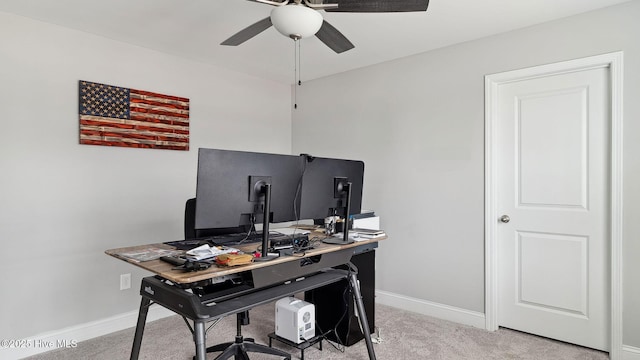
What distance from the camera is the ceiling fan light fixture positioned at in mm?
1726

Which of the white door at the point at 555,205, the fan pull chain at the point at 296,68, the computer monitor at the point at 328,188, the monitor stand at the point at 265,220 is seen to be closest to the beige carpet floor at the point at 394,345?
the white door at the point at 555,205

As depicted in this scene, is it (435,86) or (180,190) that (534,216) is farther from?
(180,190)

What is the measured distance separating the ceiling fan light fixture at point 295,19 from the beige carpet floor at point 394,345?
2.14 m

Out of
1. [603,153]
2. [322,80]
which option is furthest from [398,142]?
[603,153]

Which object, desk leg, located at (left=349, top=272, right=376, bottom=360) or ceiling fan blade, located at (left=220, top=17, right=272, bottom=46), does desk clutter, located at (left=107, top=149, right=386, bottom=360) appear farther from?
ceiling fan blade, located at (left=220, top=17, right=272, bottom=46)

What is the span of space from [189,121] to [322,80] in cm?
161

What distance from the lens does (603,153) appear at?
254 centimetres

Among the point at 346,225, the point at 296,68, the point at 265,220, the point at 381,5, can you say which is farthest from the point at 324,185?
the point at 296,68

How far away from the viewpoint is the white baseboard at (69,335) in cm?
252

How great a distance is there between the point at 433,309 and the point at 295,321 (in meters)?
1.47

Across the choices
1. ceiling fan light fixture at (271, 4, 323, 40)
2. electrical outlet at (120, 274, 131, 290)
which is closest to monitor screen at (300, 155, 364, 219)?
ceiling fan light fixture at (271, 4, 323, 40)

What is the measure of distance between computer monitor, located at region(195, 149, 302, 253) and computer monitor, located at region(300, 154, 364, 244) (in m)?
0.07

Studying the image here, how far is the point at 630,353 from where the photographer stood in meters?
2.39

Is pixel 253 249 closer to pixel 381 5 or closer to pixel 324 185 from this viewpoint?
pixel 324 185
